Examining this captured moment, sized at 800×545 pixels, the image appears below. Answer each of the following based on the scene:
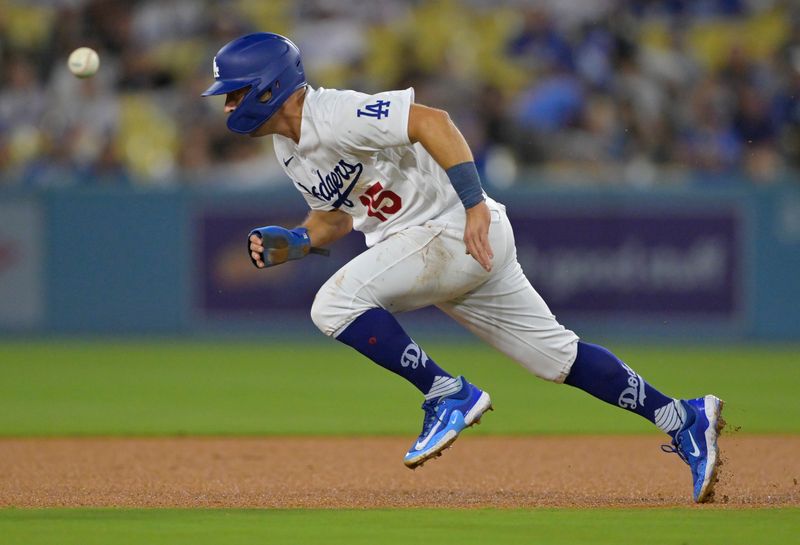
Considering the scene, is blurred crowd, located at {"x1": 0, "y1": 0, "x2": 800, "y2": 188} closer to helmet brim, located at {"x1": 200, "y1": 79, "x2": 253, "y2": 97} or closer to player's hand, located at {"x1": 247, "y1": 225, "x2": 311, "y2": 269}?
player's hand, located at {"x1": 247, "y1": 225, "x2": 311, "y2": 269}

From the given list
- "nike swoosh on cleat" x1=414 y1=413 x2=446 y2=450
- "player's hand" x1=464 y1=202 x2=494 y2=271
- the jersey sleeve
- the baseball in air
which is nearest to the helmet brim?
the jersey sleeve

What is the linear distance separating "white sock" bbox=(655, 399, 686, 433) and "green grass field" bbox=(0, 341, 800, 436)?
265 centimetres

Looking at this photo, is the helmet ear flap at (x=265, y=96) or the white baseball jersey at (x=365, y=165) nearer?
the white baseball jersey at (x=365, y=165)

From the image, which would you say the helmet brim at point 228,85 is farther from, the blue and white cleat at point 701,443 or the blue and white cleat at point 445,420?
the blue and white cleat at point 701,443

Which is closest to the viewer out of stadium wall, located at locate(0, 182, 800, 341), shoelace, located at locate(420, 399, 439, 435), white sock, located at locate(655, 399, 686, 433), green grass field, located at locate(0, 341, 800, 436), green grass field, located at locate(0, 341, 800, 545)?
green grass field, located at locate(0, 341, 800, 545)

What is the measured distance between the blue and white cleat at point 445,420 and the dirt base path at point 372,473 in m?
0.21

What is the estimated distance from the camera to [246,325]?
12.7 m

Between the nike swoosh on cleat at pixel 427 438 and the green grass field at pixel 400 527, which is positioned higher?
the nike swoosh on cleat at pixel 427 438

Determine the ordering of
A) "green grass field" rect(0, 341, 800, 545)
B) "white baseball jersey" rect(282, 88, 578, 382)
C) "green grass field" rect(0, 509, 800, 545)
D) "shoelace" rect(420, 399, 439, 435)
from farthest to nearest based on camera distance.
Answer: "shoelace" rect(420, 399, 439, 435) → "white baseball jersey" rect(282, 88, 578, 382) → "green grass field" rect(0, 341, 800, 545) → "green grass field" rect(0, 509, 800, 545)

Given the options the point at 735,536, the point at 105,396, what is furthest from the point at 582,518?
the point at 105,396

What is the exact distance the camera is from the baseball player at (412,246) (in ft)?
16.3

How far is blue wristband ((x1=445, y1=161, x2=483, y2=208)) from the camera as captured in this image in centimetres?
488

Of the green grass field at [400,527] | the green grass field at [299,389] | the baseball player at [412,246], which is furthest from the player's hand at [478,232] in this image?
the green grass field at [299,389]

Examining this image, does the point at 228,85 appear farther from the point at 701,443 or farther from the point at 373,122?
the point at 701,443
